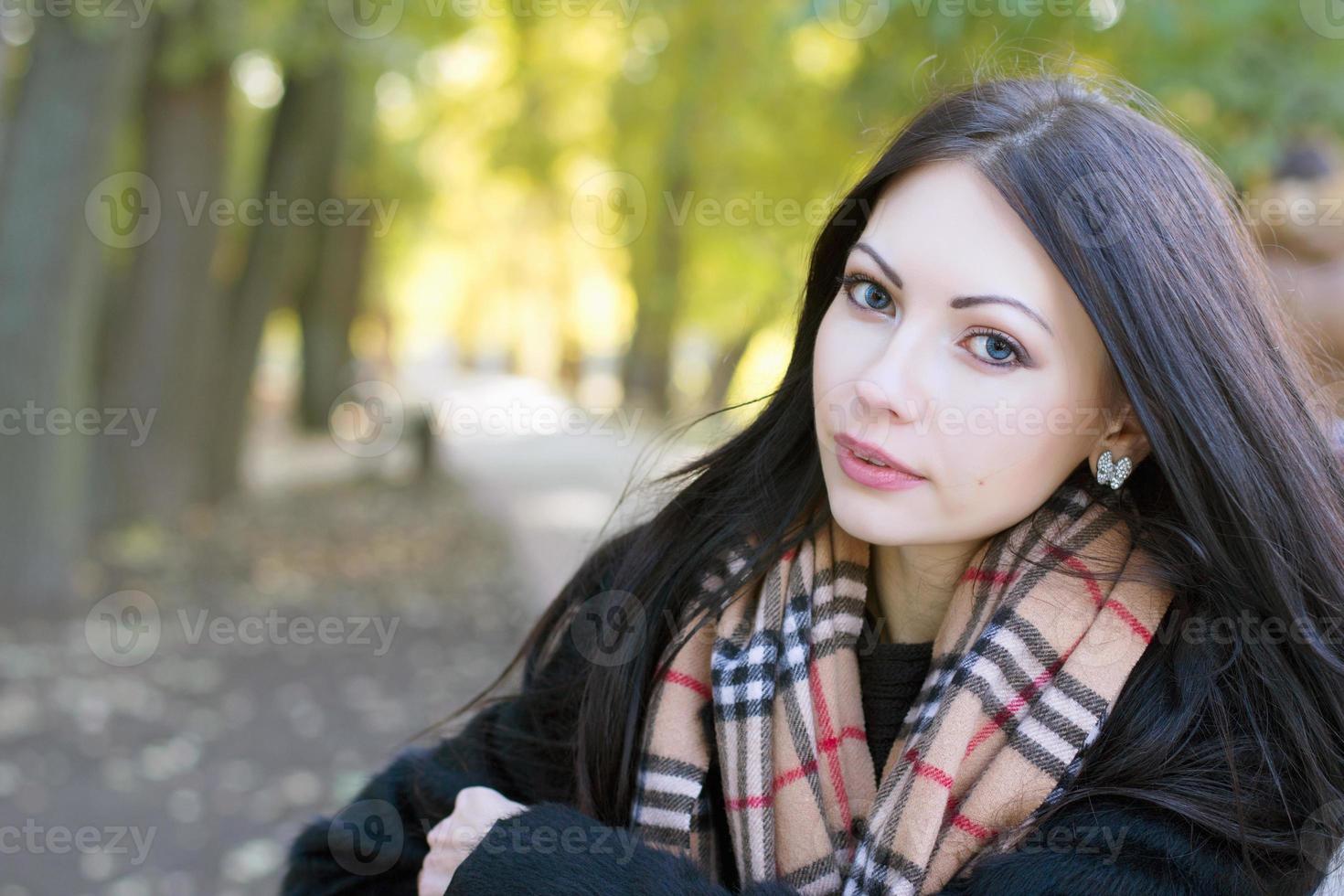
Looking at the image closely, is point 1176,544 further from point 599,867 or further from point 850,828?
point 599,867

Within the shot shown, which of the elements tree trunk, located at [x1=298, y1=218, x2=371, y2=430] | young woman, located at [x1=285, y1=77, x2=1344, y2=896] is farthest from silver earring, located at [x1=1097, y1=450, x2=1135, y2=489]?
tree trunk, located at [x1=298, y1=218, x2=371, y2=430]

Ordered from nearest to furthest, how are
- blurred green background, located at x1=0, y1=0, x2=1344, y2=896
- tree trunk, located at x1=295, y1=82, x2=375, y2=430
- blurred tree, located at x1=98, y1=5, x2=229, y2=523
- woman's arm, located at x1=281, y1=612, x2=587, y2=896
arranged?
woman's arm, located at x1=281, y1=612, x2=587, y2=896, blurred green background, located at x1=0, y1=0, x2=1344, y2=896, blurred tree, located at x1=98, y1=5, x2=229, y2=523, tree trunk, located at x1=295, y1=82, x2=375, y2=430

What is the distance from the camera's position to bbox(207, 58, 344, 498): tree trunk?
12508mm

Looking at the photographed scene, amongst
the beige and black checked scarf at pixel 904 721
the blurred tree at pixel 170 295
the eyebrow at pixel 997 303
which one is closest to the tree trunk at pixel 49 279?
the blurred tree at pixel 170 295

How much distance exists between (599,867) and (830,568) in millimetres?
661

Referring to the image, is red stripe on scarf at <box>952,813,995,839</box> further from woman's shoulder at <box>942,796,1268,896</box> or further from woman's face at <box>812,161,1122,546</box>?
woman's face at <box>812,161,1122,546</box>

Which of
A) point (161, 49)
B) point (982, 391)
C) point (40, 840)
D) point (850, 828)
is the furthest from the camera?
point (161, 49)

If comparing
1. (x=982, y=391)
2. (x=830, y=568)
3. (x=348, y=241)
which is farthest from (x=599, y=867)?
(x=348, y=241)

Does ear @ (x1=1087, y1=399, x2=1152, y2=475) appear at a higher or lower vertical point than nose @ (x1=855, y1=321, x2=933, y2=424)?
lower

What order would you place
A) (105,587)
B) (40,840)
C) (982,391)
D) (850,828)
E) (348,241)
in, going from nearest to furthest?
(982,391), (850,828), (40,840), (105,587), (348,241)

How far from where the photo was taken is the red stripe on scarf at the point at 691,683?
2.31 metres

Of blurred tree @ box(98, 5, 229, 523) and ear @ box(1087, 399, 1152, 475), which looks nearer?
ear @ box(1087, 399, 1152, 475)

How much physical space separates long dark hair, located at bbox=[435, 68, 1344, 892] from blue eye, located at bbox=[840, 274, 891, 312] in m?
0.20

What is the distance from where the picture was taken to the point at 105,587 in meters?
8.70
